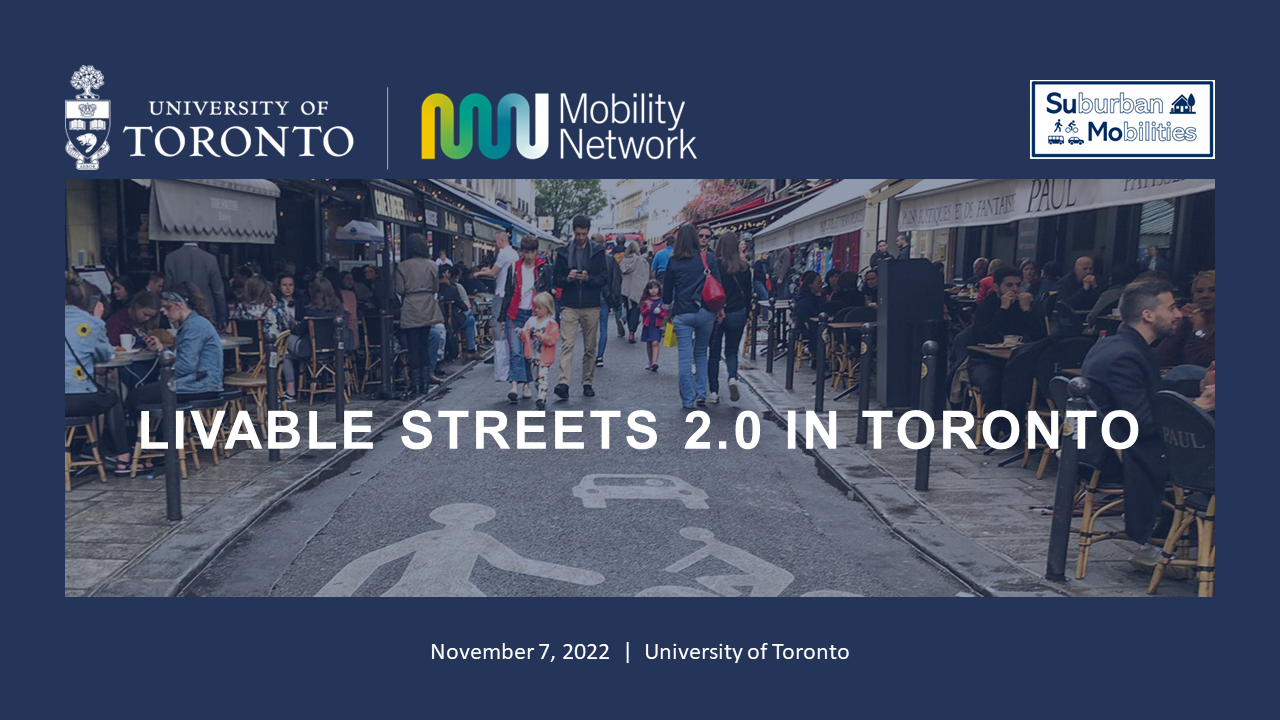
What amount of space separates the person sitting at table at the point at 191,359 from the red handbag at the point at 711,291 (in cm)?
474

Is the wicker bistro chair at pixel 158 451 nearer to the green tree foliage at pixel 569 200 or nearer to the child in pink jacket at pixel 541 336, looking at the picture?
the child in pink jacket at pixel 541 336

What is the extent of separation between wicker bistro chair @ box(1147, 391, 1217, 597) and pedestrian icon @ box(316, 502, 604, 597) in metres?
2.85

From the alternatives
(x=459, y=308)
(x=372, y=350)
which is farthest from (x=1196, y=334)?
(x=459, y=308)

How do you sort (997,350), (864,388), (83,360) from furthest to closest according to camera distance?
(864,388)
(997,350)
(83,360)

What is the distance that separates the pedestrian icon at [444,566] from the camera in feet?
16.7

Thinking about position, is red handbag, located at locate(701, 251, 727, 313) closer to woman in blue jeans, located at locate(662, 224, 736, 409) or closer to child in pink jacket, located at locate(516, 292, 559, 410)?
woman in blue jeans, located at locate(662, 224, 736, 409)

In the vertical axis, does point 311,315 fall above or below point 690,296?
below

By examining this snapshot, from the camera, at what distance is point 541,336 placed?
10.3m

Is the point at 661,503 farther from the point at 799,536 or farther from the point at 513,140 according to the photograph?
the point at 513,140

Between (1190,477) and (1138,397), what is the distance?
488mm

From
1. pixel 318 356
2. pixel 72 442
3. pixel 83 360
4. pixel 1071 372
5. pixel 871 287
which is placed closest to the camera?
pixel 83 360

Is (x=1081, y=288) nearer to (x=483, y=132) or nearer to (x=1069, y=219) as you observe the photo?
(x=1069, y=219)

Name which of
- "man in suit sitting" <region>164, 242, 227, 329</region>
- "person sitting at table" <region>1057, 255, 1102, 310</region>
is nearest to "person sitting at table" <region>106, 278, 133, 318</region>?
"man in suit sitting" <region>164, 242, 227, 329</region>

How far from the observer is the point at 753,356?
15.7m
